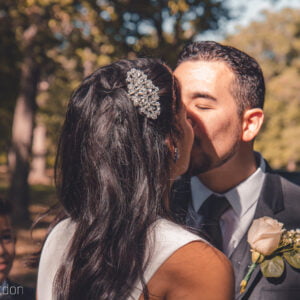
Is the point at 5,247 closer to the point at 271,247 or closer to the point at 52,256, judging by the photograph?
the point at 52,256

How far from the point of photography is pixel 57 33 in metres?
11.3

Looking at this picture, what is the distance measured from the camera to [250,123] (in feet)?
9.13

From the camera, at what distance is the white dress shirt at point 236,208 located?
259 cm

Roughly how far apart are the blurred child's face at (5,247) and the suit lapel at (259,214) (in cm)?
136

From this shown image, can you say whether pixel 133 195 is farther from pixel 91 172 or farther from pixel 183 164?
pixel 183 164

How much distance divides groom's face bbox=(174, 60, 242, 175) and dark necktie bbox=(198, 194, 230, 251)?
0.77 feet

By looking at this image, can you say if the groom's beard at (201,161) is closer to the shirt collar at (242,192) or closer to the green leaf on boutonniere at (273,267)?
the shirt collar at (242,192)

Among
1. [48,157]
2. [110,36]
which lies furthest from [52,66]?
[48,157]

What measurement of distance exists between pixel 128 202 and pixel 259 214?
3.74 ft

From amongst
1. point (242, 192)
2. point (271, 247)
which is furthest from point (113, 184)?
point (242, 192)

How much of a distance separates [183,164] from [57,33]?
33.3 ft

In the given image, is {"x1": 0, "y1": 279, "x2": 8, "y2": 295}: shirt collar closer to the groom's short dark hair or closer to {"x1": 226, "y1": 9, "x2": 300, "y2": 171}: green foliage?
the groom's short dark hair

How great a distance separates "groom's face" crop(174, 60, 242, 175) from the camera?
266 cm

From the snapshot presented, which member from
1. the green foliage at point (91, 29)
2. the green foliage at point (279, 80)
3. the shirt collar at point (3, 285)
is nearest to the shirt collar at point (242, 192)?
the shirt collar at point (3, 285)
